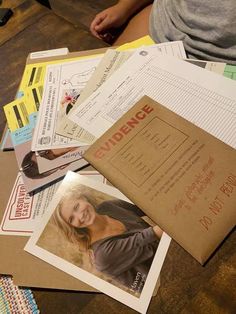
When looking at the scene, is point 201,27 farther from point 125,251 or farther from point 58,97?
point 125,251

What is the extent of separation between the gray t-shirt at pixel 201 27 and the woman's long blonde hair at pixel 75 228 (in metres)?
0.37

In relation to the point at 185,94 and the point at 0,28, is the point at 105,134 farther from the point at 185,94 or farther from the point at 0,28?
the point at 0,28

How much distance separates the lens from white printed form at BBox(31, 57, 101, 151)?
2.12 ft

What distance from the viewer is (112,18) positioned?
36.8 inches

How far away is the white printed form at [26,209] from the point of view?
56 centimetres

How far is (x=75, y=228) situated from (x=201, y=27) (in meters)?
0.48

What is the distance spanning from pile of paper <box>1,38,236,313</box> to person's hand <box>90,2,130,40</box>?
226 mm

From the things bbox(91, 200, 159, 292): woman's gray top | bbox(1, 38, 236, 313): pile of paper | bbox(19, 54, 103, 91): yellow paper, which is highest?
bbox(19, 54, 103, 91): yellow paper

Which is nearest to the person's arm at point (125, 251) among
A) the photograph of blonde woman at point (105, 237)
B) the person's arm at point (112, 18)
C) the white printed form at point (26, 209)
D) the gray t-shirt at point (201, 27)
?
the photograph of blonde woman at point (105, 237)

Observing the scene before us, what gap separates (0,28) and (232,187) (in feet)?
2.38

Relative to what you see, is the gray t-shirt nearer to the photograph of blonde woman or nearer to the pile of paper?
the pile of paper

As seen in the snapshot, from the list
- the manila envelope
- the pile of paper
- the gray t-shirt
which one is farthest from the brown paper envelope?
the gray t-shirt

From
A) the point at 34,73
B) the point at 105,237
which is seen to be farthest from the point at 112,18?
the point at 105,237

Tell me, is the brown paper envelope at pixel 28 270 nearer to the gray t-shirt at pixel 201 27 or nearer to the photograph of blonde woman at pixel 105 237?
the photograph of blonde woman at pixel 105 237
